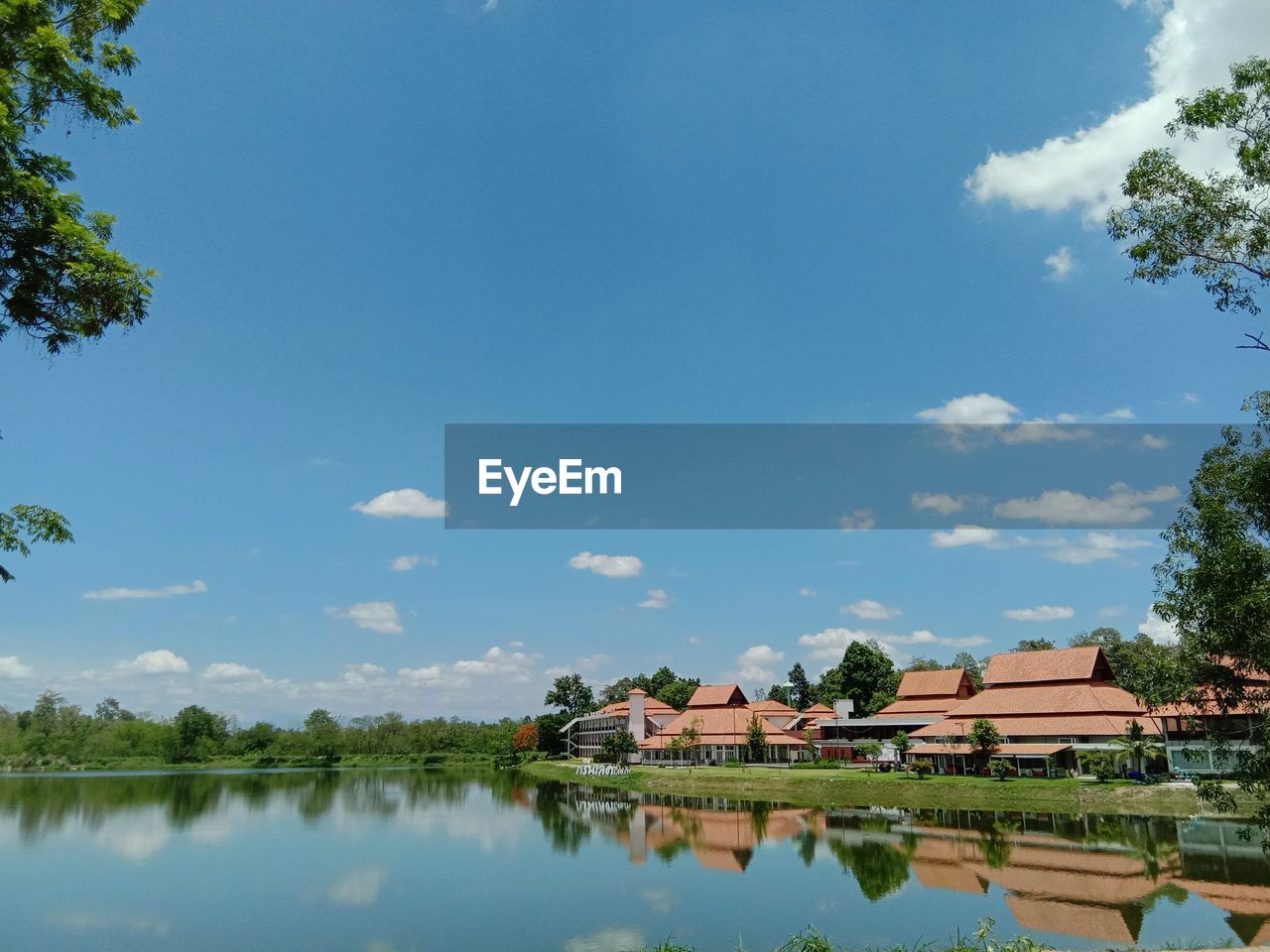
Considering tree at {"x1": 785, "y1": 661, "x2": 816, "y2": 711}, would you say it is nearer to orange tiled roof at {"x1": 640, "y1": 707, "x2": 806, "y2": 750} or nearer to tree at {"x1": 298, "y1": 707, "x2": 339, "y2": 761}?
orange tiled roof at {"x1": 640, "y1": 707, "x2": 806, "y2": 750}

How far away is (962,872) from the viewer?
22375 millimetres

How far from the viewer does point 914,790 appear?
37.4 m

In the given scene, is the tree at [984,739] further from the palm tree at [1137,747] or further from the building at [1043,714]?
the palm tree at [1137,747]

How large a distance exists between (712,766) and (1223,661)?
4345 centimetres

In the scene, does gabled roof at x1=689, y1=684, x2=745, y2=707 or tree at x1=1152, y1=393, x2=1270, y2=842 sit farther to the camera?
gabled roof at x1=689, y1=684, x2=745, y2=707

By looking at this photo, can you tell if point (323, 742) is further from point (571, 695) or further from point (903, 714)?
point (903, 714)

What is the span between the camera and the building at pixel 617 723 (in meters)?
66.4

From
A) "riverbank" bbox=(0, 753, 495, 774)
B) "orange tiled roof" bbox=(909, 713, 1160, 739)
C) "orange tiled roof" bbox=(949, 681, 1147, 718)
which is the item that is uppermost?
"orange tiled roof" bbox=(949, 681, 1147, 718)

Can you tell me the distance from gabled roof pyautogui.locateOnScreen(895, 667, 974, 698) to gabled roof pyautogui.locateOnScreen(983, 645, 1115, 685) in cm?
652

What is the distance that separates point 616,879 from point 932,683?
135ft

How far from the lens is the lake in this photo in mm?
16875

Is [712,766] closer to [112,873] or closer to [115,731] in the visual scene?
[112,873]

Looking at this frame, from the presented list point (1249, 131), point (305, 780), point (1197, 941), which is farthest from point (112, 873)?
point (305, 780)

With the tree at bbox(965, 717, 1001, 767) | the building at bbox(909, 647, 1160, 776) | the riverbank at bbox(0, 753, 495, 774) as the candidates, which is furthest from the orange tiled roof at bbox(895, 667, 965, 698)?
the riverbank at bbox(0, 753, 495, 774)
